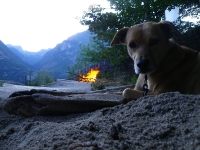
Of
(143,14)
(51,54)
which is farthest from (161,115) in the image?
(51,54)

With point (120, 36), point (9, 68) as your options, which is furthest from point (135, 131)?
point (9, 68)

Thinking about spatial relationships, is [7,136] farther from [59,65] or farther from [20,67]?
[59,65]

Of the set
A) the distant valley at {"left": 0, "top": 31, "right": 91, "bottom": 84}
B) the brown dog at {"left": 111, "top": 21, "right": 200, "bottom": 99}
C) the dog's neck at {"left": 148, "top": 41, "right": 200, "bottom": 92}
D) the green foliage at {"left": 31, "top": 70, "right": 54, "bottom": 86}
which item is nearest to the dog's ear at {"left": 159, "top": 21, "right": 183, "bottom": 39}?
the brown dog at {"left": 111, "top": 21, "right": 200, "bottom": 99}

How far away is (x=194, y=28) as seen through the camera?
21.0 ft

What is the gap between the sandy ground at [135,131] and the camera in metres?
1.05

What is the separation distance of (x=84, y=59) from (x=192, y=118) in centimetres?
1409

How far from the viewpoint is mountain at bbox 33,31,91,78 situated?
19.5 meters

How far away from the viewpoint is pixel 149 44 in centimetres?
289

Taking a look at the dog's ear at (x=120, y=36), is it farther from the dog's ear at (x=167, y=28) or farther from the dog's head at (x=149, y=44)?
the dog's ear at (x=167, y=28)

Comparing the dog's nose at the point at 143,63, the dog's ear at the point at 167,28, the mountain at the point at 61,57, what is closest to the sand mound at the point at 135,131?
the dog's nose at the point at 143,63

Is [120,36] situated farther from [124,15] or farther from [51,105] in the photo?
[124,15]

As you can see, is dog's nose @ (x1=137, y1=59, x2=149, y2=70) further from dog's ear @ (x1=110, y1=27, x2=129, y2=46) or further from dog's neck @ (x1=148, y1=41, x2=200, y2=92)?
dog's ear @ (x1=110, y1=27, x2=129, y2=46)

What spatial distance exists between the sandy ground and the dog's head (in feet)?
3.49

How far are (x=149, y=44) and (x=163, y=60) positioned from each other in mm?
251
